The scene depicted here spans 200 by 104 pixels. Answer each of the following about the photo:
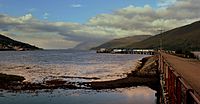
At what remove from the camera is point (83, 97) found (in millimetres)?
36500

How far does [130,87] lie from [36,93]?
13.7 meters

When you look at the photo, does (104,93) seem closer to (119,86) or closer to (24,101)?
(119,86)

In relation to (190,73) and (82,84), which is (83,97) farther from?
(190,73)

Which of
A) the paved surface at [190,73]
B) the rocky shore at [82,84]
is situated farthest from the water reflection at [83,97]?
the paved surface at [190,73]

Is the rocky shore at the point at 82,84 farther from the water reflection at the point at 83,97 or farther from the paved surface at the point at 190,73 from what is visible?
the paved surface at the point at 190,73

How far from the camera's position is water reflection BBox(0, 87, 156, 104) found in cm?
3400

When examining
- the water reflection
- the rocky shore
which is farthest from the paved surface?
the rocky shore

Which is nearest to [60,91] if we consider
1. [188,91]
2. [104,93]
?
[104,93]

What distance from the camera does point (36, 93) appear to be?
1551 inches

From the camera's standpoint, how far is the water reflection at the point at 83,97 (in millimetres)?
34000

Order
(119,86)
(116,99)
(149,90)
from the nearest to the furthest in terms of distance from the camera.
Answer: (116,99)
(149,90)
(119,86)

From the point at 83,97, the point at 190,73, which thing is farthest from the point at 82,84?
the point at 190,73

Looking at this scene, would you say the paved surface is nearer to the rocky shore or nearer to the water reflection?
the water reflection

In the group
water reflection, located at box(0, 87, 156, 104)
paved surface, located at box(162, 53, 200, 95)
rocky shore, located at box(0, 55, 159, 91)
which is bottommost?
water reflection, located at box(0, 87, 156, 104)
